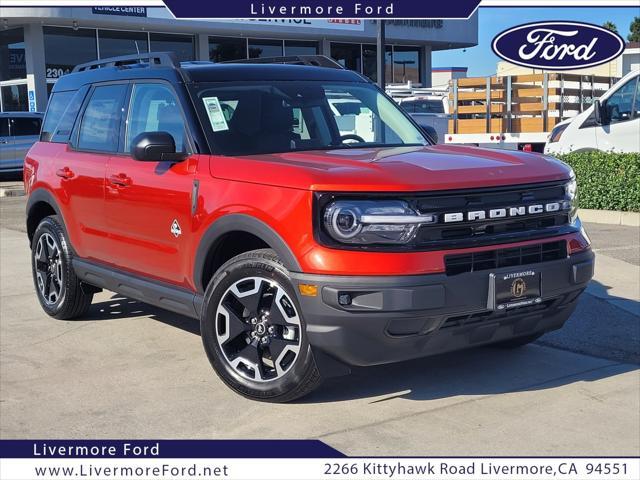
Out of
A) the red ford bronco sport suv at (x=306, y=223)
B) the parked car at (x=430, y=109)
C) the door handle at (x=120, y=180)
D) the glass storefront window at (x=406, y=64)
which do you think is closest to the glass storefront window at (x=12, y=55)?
the parked car at (x=430, y=109)

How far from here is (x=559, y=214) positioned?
467cm

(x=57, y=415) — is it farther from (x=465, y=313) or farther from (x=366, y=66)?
(x=366, y=66)

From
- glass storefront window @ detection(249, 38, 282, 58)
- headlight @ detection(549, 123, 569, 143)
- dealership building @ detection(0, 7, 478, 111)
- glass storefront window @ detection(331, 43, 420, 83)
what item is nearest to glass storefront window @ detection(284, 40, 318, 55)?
dealership building @ detection(0, 7, 478, 111)

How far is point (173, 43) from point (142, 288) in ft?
86.5

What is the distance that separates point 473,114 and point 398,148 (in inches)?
492

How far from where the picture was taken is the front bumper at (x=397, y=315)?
3.99m

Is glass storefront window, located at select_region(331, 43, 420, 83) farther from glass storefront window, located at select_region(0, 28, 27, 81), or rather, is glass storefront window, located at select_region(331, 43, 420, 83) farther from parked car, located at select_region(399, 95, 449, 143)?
parked car, located at select_region(399, 95, 449, 143)

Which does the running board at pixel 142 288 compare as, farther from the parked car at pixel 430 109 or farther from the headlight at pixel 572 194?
the parked car at pixel 430 109

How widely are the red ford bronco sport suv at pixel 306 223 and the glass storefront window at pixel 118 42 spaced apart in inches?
940

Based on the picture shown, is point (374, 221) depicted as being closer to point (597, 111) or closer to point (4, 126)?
point (597, 111)

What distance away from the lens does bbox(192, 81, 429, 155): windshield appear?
5.09 metres

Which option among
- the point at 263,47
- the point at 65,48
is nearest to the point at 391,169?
the point at 65,48

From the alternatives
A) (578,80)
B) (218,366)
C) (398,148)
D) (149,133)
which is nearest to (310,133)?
(398,148)

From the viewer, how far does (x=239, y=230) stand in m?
4.55
